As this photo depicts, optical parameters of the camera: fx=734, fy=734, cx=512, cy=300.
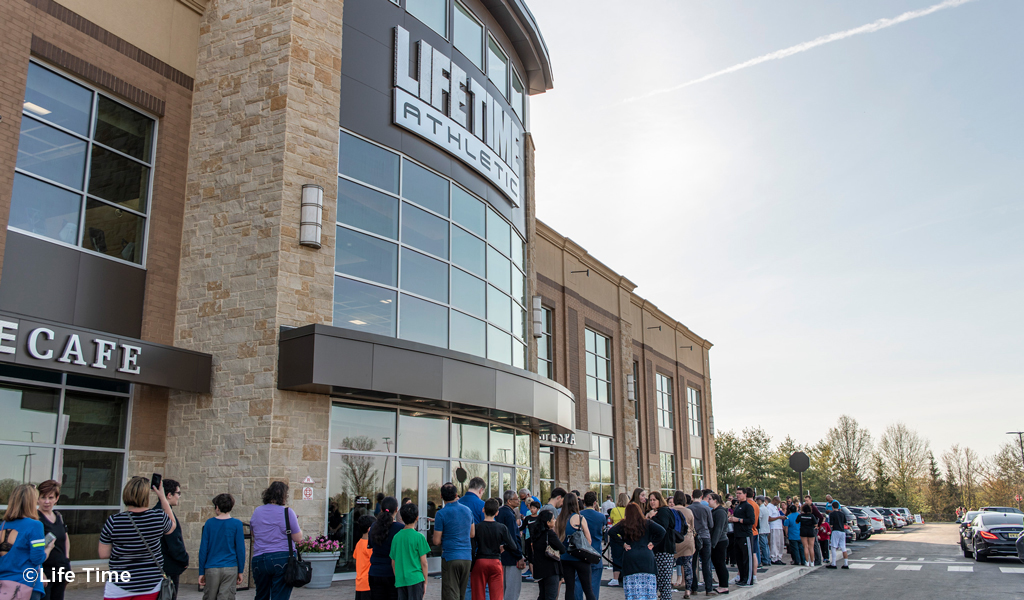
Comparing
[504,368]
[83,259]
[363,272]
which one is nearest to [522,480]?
[504,368]

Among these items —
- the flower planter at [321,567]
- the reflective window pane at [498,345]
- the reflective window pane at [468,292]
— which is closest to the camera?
the flower planter at [321,567]

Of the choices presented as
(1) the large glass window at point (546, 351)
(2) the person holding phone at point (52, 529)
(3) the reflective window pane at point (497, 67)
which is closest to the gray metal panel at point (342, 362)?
(2) the person holding phone at point (52, 529)

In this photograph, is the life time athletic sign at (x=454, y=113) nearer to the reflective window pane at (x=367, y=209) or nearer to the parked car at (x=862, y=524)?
the reflective window pane at (x=367, y=209)

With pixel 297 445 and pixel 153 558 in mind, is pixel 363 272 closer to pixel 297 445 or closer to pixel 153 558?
pixel 297 445

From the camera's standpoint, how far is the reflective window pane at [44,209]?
12.3 meters

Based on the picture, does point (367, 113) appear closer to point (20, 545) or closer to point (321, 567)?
point (321, 567)

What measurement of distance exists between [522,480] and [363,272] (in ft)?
27.7

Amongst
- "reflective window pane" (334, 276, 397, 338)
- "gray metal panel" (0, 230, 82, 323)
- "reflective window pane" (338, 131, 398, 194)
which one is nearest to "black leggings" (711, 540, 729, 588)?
"reflective window pane" (334, 276, 397, 338)

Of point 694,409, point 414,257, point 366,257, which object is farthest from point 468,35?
point 694,409

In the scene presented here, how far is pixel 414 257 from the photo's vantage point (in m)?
16.0

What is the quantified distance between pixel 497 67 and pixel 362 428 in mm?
11460

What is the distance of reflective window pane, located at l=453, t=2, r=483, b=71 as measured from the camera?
18859 mm

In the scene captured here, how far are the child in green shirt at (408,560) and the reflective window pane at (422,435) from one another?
7572 millimetres

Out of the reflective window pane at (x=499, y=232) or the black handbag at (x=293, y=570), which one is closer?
the black handbag at (x=293, y=570)
